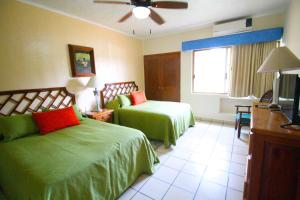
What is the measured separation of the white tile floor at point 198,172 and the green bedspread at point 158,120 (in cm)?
24

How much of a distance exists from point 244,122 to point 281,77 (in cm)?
164

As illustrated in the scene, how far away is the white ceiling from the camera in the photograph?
256 centimetres

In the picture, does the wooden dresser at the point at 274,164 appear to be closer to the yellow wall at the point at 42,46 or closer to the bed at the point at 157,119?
the bed at the point at 157,119

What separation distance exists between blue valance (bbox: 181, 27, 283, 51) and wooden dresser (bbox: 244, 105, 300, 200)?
2.76 meters

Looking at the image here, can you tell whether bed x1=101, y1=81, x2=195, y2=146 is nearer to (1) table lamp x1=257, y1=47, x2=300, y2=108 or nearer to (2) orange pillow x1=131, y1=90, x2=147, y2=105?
(2) orange pillow x1=131, y1=90, x2=147, y2=105

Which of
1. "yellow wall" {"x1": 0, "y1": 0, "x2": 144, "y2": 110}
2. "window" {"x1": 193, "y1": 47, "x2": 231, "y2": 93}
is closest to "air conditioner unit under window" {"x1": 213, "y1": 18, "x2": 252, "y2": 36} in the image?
"window" {"x1": 193, "y1": 47, "x2": 231, "y2": 93}

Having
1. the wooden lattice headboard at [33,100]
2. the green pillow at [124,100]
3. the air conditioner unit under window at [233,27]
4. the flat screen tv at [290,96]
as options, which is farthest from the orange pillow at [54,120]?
the air conditioner unit under window at [233,27]

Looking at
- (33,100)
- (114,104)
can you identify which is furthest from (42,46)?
(114,104)

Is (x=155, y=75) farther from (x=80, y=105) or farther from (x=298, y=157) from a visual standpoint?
(x=298, y=157)

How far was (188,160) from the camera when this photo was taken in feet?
7.84

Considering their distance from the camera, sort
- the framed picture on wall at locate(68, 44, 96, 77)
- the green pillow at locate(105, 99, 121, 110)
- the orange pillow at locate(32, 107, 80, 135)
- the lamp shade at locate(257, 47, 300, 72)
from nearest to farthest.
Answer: the lamp shade at locate(257, 47, 300, 72) → the orange pillow at locate(32, 107, 80, 135) → the framed picture on wall at locate(68, 44, 96, 77) → the green pillow at locate(105, 99, 121, 110)

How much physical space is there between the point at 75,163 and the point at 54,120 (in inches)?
45.8

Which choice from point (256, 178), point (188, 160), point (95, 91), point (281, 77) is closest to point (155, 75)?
point (95, 91)

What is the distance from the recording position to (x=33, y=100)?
98.4 inches
